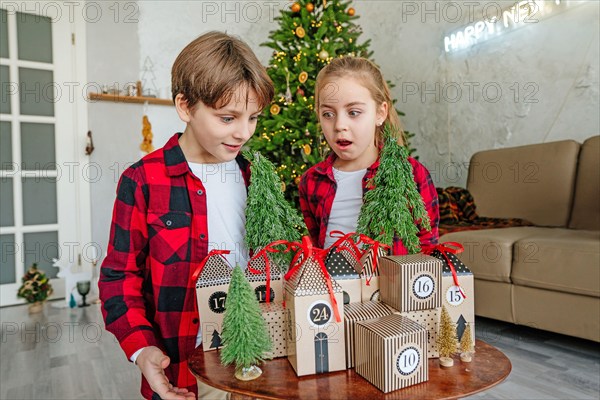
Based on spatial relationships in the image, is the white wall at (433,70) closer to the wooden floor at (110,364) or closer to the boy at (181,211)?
the wooden floor at (110,364)

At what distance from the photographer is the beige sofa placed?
6.12ft

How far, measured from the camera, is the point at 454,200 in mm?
2787

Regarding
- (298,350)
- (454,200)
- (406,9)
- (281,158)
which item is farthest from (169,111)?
(298,350)

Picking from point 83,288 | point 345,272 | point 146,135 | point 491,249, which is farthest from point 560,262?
point 146,135

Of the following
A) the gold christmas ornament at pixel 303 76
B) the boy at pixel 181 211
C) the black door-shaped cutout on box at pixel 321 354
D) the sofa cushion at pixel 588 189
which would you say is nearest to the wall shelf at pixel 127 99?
the gold christmas ornament at pixel 303 76

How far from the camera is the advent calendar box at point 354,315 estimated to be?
614 millimetres

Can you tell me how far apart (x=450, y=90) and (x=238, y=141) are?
122 inches

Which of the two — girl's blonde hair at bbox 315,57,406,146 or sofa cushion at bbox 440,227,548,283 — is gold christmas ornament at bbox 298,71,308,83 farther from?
girl's blonde hair at bbox 315,57,406,146

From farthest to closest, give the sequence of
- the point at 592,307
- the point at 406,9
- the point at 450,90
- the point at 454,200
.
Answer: the point at 406,9, the point at 450,90, the point at 454,200, the point at 592,307

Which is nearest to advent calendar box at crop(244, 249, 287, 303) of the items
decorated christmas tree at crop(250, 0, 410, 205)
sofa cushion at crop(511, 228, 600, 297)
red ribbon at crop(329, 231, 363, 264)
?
red ribbon at crop(329, 231, 363, 264)

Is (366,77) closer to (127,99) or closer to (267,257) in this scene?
(267,257)

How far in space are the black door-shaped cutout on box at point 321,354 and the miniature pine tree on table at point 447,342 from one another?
0.16 meters

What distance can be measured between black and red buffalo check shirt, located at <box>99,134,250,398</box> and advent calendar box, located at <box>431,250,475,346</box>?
46cm

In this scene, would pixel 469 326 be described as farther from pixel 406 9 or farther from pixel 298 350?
pixel 406 9
